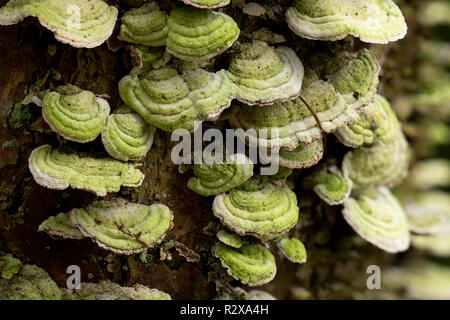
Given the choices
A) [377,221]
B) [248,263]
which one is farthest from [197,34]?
[377,221]

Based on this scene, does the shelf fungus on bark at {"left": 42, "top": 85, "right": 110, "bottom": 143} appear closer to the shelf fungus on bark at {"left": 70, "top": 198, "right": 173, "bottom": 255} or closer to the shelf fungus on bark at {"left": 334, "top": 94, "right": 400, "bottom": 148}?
the shelf fungus on bark at {"left": 70, "top": 198, "right": 173, "bottom": 255}

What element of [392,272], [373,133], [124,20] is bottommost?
[392,272]

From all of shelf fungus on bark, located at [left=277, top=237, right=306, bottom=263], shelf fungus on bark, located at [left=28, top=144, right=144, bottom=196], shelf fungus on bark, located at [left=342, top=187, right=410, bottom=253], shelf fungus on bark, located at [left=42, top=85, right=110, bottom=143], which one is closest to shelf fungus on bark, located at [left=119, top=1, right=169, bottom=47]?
shelf fungus on bark, located at [left=42, top=85, right=110, bottom=143]

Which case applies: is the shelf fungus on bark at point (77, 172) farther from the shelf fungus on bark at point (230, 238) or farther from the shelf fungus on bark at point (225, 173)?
the shelf fungus on bark at point (230, 238)

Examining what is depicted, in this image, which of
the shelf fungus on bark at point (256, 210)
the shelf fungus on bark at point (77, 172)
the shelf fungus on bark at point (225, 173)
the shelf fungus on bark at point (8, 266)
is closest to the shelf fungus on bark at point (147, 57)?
the shelf fungus on bark at point (77, 172)
